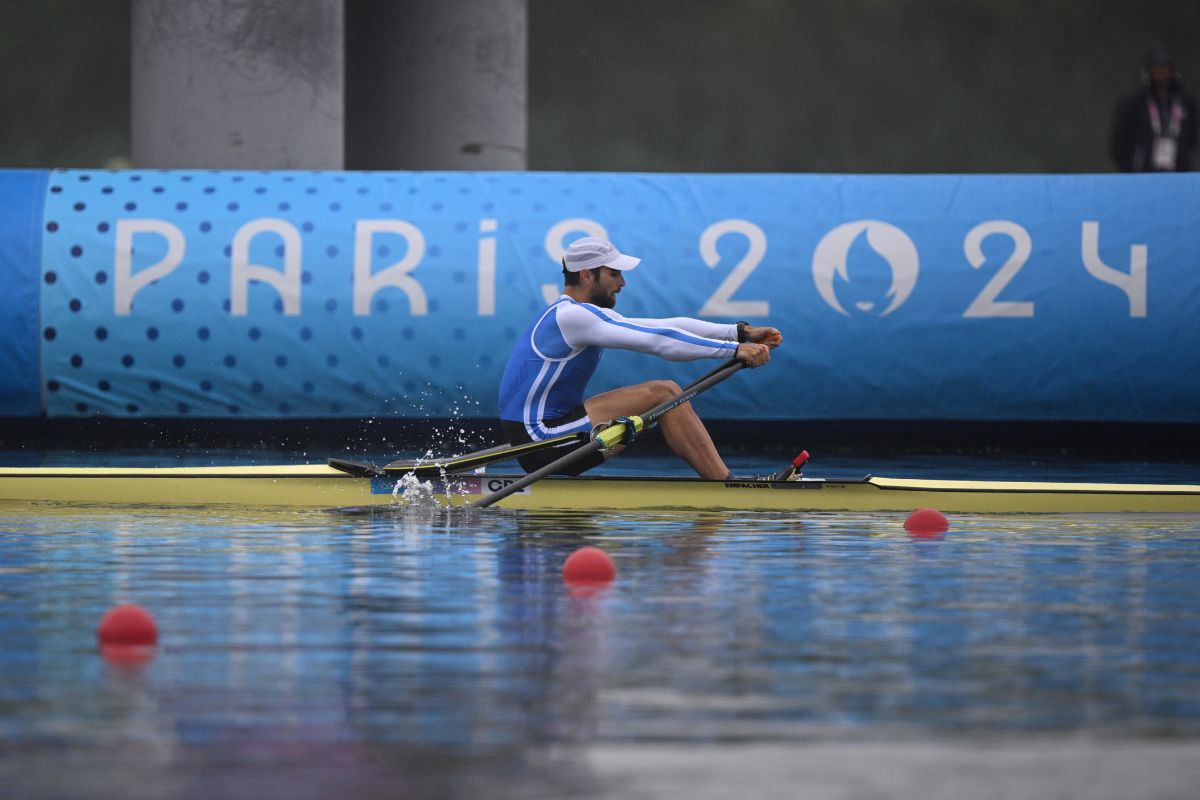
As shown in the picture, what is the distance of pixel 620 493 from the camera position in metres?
10.1

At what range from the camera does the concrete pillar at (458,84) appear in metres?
20.8

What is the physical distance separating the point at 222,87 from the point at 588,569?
10549 mm

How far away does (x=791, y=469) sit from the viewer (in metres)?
10.2

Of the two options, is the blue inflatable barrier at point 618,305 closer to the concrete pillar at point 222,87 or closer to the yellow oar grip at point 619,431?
the concrete pillar at point 222,87

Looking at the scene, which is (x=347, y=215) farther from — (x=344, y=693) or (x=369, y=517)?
(x=344, y=693)

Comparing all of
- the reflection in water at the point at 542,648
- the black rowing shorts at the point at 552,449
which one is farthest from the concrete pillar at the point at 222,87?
the reflection in water at the point at 542,648

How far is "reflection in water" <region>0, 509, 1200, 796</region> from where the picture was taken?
447cm

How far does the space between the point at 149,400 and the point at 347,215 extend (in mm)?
1812

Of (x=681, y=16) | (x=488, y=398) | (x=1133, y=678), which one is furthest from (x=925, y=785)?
(x=681, y=16)

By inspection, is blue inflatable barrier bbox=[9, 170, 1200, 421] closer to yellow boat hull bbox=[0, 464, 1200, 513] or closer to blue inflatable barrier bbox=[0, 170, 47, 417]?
blue inflatable barrier bbox=[0, 170, 47, 417]

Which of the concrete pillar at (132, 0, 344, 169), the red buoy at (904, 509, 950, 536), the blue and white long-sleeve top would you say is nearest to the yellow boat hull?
the blue and white long-sleeve top

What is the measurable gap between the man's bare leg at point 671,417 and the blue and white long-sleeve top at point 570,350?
0.13m

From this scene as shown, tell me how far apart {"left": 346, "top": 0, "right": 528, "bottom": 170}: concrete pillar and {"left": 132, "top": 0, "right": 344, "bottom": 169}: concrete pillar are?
3.69 m

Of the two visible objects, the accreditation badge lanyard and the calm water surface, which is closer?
the calm water surface
